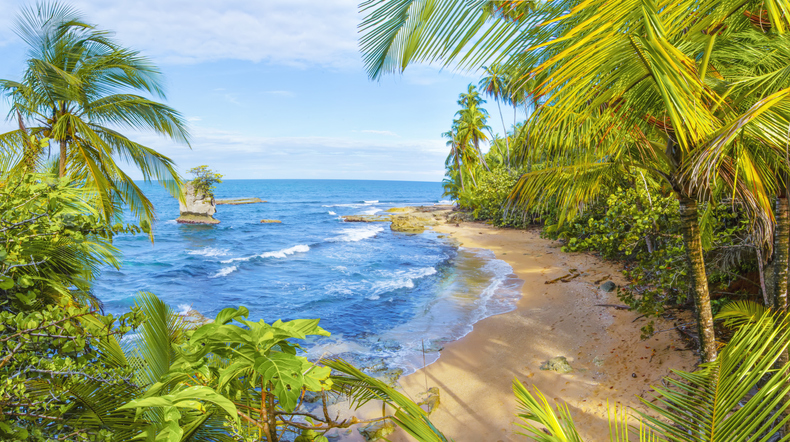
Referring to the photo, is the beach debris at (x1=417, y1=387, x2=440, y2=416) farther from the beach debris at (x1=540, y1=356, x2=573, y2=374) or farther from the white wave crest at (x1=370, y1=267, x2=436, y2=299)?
the white wave crest at (x1=370, y1=267, x2=436, y2=299)

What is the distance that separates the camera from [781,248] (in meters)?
3.81

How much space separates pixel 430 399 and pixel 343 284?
11238mm

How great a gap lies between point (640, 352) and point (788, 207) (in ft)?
12.7

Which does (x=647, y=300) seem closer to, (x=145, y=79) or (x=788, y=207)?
(x=788, y=207)

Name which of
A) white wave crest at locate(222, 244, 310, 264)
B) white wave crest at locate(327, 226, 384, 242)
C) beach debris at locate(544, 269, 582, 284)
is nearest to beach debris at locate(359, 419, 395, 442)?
beach debris at locate(544, 269, 582, 284)

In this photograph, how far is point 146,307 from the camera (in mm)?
2363

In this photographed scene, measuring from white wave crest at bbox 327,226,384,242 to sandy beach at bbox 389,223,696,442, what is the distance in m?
20.0

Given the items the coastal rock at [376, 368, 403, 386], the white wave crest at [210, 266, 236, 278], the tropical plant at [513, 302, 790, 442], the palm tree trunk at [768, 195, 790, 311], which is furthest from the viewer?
the white wave crest at [210, 266, 236, 278]

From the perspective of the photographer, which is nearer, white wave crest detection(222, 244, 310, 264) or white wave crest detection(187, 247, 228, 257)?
white wave crest detection(222, 244, 310, 264)

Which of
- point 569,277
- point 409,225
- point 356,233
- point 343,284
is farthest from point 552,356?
point 356,233

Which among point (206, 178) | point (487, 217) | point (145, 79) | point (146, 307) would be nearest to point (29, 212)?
point (146, 307)

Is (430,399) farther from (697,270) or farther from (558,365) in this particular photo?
(697,270)

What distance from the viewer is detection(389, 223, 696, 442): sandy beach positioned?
19.6 feet

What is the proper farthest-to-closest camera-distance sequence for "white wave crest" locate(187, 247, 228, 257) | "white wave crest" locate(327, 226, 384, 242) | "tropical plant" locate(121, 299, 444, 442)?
→ "white wave crest" locate(327, 226, 384, 242) < "white wave crest" locate(187, 247, 228, 257) < "tropical plant" locate(121, 299, 444, 442)
